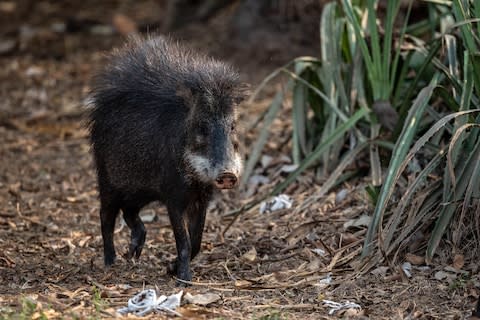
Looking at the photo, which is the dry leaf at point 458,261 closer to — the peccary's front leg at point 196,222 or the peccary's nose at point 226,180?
the peccary's nose at point 226,180

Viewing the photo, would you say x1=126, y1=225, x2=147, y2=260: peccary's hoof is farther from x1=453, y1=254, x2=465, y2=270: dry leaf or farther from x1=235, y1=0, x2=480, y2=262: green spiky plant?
x1=453, y1=254, x2=465, y2=270: dry leaf

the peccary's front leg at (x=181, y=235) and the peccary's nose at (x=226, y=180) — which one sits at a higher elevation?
the peccary's nose at (x=226, y=180)

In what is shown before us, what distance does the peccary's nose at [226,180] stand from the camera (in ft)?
15.7

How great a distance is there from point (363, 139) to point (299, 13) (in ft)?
10.7

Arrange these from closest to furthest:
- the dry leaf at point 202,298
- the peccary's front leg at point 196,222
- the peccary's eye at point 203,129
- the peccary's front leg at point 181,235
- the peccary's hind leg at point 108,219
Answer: the dry leaf at point 202,298 < the peccary's eye at point 203,129 < the peccary's front leg at point 181,235 < the peccary's front leg at point 196,222 < the peccary's hind leg at point 108,219

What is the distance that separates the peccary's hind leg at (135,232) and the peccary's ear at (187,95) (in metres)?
0.96

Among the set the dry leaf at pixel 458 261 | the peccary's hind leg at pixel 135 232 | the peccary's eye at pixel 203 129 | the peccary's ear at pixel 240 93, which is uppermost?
the peccary's ear at pixel 240 93

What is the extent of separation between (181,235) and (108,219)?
756 mm

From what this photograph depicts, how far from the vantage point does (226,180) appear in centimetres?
479

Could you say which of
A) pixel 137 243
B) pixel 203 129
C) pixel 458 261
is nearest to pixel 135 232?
pixel 137 243

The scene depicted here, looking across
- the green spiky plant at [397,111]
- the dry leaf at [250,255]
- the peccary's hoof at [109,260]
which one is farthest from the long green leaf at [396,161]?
the peccary's hoof at [109,260]

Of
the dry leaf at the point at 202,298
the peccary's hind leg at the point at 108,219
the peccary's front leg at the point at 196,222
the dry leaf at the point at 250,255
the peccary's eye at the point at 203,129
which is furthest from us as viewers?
the peccary's hind leg at the point at 108,219

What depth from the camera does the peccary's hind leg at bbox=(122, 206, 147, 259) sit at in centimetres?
564

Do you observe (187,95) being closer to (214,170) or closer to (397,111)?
(214,170)
